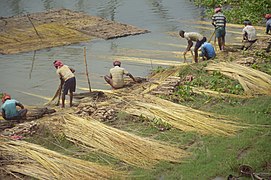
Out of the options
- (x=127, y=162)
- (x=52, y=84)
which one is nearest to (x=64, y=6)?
(x=52, y=84)

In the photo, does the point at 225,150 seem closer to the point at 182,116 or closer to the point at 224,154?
the point at 224,154

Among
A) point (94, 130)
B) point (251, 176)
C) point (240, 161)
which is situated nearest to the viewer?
point (251, 176)

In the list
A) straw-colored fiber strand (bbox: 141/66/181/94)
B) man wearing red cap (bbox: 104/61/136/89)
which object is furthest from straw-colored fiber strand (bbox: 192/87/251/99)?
man wearing red cap (bbox: 104/61/136/89)

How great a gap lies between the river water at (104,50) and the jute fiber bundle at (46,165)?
12.4 feet

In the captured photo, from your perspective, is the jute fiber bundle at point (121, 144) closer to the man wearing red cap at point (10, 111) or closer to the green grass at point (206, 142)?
the green grass at point (206, 142)

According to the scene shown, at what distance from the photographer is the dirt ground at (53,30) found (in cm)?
1580

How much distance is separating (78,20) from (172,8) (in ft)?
17.0

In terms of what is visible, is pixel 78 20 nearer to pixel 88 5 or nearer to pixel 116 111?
pixel 88 5

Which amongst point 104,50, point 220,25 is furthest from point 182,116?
point 104,50

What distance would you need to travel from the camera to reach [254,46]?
13781 millimetres

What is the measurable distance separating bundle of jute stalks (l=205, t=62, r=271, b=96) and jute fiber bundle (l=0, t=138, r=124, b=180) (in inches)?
175

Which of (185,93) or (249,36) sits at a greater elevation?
(249,36)

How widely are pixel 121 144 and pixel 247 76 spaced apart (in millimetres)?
4283

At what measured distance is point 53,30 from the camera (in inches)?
686
